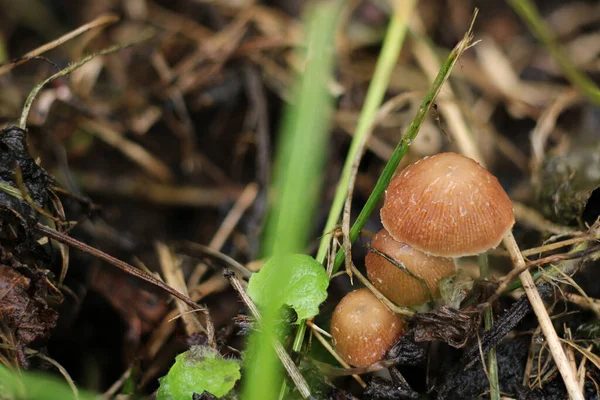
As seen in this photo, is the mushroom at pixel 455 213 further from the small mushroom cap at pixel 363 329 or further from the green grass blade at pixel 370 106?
the green grass blade at pixel 370 106

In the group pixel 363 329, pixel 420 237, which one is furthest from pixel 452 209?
pixel 363 329

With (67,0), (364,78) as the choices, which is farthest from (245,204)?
(67,0)

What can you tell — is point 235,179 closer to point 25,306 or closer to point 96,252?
point 96,252

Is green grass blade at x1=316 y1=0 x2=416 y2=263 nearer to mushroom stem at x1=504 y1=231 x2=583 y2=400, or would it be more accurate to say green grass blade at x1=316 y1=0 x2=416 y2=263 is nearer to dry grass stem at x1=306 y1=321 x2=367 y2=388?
dry grass stem at x1=306 y1=321 x2=367 y2=388

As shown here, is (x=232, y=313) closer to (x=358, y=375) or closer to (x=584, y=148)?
(x=358, y=375)

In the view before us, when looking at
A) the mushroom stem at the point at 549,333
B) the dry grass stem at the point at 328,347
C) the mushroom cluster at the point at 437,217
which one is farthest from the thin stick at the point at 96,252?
the mushroom stem at the point at 549,333
